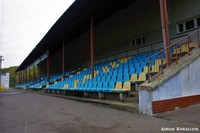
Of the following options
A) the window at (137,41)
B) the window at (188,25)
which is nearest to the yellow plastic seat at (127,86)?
the window at (188,25)

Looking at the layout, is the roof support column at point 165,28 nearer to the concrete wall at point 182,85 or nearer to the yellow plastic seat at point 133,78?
the concrete wall at point 182,85

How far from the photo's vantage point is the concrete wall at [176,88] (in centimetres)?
516

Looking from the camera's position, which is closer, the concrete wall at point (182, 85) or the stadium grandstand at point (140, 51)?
the concrete wall at point (182, 85)

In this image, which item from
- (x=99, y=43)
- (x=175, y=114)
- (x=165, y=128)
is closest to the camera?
(x=165, y=128)

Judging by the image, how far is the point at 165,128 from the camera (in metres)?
3.88

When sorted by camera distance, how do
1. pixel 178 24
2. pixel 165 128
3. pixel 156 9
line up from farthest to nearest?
1. pixel 156 9
2. pixel 178 24
3. pixel 165 128

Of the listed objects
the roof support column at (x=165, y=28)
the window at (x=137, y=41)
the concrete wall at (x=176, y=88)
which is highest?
the window at (x=137, y=41)

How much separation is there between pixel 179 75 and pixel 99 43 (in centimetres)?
1316

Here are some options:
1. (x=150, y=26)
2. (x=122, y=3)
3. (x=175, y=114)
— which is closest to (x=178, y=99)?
(x=175, y=114)

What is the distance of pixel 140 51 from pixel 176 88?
7679 mm

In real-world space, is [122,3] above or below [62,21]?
above

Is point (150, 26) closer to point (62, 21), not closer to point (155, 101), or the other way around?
point (62, 21)

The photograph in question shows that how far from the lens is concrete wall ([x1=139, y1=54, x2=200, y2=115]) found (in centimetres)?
516

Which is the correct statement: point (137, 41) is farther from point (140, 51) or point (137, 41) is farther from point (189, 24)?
point (189, 24)
